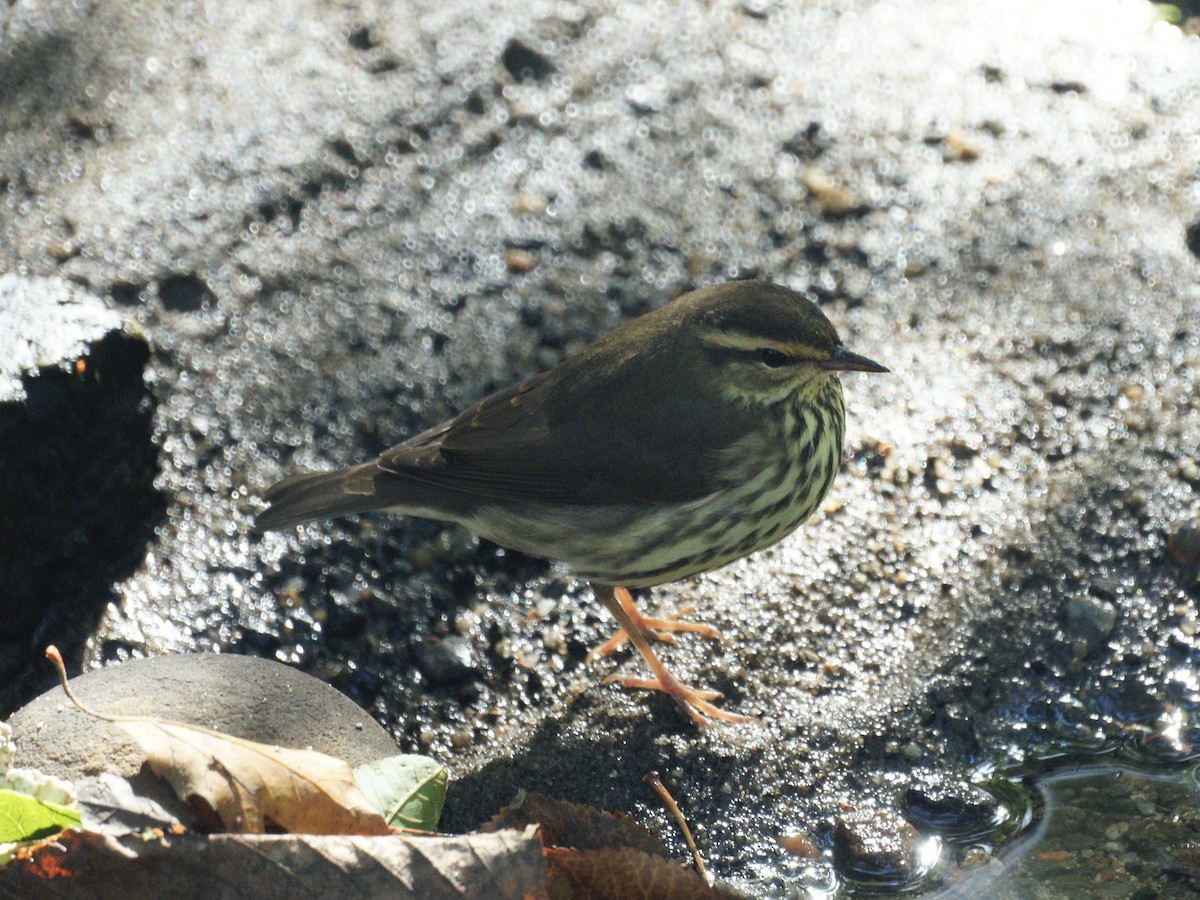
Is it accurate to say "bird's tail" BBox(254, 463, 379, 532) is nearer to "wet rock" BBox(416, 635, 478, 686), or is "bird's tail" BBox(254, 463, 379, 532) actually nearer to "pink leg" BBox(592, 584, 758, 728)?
"wet rock" BBox(416, 635, 478, 686)

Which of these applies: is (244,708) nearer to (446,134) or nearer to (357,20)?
(446,134)

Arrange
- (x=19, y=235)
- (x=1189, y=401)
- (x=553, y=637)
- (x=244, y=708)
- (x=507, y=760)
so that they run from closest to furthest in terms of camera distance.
→ (x=244, y=708) → (x=507, y=760) → (x=553, y=637) → (x=1189, y=401) → (x=19, y=235)

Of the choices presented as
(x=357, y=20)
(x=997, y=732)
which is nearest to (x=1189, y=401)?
(x=997, y=732)

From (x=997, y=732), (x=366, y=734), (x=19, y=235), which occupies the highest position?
(x=19, y=235)

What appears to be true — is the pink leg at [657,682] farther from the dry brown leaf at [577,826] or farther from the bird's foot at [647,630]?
the dry brown leaf at [577,826]

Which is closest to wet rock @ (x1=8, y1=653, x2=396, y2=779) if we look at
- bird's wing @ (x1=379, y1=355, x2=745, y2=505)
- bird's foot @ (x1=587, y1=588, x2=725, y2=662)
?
bird's wing @ (x1=379, y1=355, x2=745, y2=505)

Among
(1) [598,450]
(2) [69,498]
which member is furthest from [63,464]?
(1) [598,450]

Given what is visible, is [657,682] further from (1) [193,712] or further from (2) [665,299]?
(2) [665,299]
